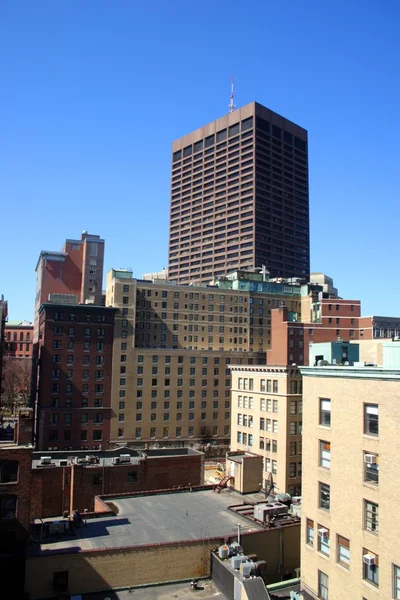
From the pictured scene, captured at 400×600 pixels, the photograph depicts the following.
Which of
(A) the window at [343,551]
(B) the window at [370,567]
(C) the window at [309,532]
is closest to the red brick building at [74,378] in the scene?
(C) the window at [309,532]

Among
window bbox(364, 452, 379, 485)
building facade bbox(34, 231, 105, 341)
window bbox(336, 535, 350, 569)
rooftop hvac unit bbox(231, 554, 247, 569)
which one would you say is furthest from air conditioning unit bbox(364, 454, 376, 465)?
building facade bbox(34, 231, 105, 341)

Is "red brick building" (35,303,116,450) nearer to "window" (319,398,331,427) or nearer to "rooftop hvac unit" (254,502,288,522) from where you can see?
"rooftop hvac unit" (254,502,288,522)

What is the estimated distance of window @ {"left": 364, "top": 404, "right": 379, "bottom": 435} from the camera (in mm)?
30094

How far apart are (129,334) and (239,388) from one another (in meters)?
34.6

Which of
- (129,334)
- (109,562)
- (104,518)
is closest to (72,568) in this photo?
(109,562)

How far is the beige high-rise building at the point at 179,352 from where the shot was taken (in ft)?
349

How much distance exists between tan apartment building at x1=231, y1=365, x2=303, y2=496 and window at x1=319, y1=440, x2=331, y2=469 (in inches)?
1199

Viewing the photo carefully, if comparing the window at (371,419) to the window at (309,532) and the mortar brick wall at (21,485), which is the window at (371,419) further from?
the mortar brick wall at (21,485)

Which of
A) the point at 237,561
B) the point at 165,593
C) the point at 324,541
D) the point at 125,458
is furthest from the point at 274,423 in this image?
the point at 324,541

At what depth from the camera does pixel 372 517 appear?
29.8 metres

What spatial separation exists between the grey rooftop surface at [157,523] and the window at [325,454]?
16.8 meters

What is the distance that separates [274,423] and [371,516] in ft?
134

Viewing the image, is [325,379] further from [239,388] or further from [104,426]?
[104,426]

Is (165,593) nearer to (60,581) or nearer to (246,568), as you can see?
(246,568)
